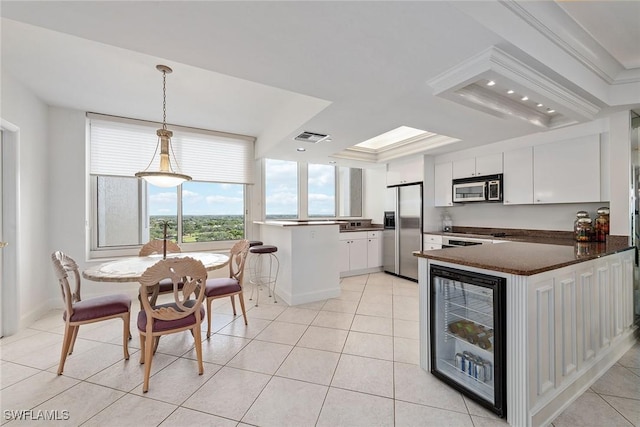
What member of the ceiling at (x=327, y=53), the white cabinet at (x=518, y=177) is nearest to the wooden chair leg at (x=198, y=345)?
the ceiling at (x=327, y=53)

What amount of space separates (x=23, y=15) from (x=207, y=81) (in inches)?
57.0

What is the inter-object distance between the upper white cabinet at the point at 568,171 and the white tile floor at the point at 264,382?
1633mm

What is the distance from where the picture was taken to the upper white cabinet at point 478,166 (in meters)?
3.78

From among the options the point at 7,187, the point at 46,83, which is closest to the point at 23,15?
the point at 46,83

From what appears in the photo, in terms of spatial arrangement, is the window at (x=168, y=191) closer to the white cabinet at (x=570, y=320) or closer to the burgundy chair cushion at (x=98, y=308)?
the burgundy chair cushion at (x=98, y=308)

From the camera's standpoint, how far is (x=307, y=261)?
3.67 metres

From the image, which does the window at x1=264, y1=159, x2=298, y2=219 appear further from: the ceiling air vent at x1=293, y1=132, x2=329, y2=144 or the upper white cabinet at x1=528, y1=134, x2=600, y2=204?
A: the upper white cabinet at x1=528, y1=134, x2=600, y2=204

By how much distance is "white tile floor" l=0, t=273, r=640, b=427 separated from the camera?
1.58 meters

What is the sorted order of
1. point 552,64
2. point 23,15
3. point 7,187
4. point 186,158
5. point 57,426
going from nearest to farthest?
point 23,15 < point 57,426 < point 552,64 < point 7,187 < point 186,158

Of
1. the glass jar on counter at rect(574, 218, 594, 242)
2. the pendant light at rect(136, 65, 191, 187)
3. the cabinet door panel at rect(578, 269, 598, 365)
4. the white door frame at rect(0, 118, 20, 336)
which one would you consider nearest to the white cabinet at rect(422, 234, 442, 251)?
the glass jar on counter at rect(574, 218, 594, 242)

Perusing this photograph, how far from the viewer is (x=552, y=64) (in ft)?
5.83

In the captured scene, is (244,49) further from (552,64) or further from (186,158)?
(186,158)

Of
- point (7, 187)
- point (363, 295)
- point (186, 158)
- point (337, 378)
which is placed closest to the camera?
point (337, 378)

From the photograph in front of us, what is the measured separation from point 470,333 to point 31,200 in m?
4.65
